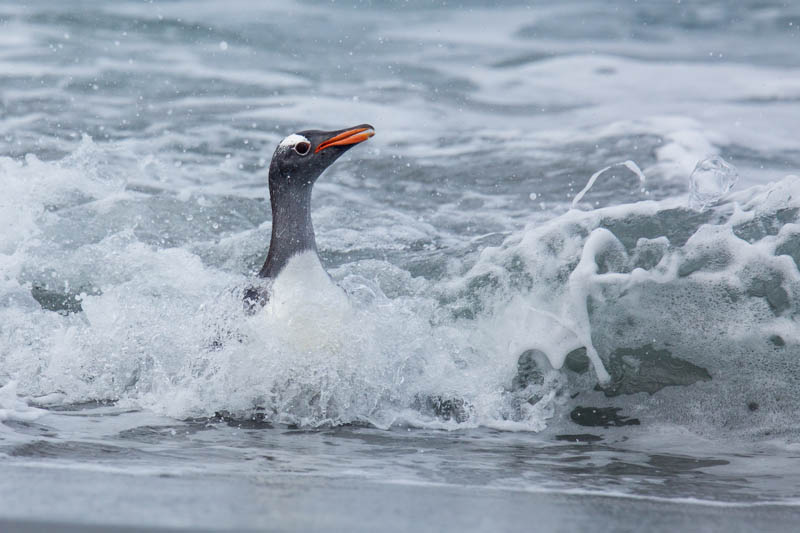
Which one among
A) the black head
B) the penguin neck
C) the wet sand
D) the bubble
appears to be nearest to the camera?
the wet sand

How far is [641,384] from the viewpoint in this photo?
4539 mm

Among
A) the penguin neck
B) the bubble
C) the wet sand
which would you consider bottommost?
the wet sand

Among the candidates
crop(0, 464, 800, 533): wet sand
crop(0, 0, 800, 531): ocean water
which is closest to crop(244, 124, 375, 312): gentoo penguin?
crop(0, 0, 800, 531): ocean water

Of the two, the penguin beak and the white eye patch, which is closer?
the penguin beak

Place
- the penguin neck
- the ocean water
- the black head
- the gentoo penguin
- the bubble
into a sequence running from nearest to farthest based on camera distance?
the ocean water
the penguin neck
the gentoo penguin
the black head
the bubble

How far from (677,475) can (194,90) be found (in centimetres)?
967

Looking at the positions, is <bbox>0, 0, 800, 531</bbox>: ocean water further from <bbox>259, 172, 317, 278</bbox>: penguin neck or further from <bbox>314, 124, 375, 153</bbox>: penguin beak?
<bbox>314, 124, 375, 153</bbox>: penguin beak

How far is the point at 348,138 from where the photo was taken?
4750 mm

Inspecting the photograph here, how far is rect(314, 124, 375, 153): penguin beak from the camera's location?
4.68m

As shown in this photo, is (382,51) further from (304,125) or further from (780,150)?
(780,150)

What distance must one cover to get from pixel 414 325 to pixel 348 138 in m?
0.88

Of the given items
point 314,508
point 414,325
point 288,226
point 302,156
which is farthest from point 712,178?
point 314,508

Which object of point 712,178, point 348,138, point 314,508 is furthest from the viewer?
point 712,178

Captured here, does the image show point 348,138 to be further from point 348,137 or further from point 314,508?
point 314,508
